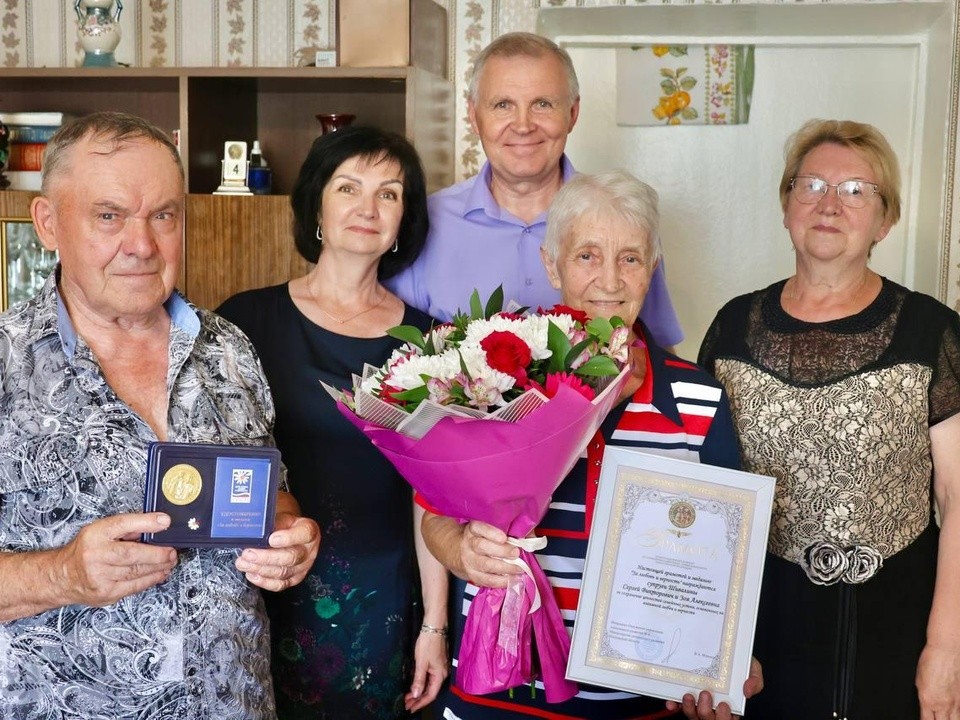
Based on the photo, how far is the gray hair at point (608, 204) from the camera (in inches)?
75.6

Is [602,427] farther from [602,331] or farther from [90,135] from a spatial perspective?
[90,135]

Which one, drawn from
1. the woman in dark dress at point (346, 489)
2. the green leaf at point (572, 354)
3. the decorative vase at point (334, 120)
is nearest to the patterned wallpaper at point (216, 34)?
the decorative vase at point (334, 120)

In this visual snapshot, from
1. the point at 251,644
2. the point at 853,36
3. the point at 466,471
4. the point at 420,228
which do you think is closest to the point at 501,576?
the point at 466,471

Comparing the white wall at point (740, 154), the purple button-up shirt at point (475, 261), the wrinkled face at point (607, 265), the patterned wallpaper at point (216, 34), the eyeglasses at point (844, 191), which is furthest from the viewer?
the white wall at point (740, 154)

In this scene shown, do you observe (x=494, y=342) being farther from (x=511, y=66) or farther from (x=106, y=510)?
(x=511, y=66)

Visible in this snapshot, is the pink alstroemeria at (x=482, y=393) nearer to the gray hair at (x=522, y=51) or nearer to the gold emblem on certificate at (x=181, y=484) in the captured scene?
the gold emblem on certificate at (x=181, y=484)

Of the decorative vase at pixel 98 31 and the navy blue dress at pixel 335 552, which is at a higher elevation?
the decorative vase at pixel 98 31

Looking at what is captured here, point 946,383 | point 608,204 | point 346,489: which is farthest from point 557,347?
point 946,383

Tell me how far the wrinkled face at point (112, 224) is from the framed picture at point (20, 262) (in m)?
2.21

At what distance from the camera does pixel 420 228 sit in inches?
96.3

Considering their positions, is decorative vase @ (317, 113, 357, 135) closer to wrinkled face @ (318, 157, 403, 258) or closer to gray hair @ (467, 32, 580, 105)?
gray hair @ (467, 32, 580, 105)

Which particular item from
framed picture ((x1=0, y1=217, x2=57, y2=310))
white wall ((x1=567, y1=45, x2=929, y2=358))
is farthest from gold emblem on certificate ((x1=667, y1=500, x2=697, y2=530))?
framed picture ((x1=0, y1=217, x2=57, y2=310))

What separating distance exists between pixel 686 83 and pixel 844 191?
1961mm

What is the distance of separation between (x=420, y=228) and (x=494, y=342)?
1.00 metres
